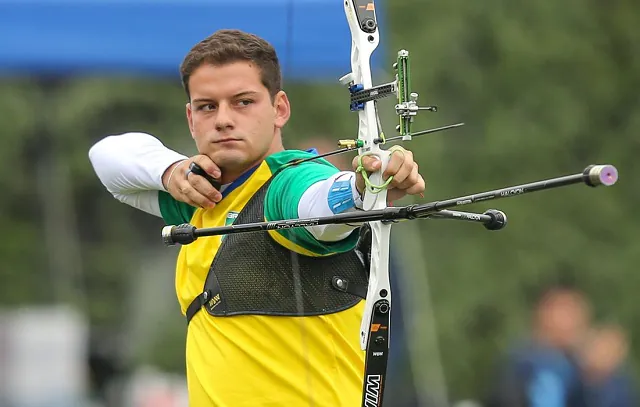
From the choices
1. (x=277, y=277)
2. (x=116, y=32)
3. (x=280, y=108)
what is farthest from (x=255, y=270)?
(x=116, y=32)

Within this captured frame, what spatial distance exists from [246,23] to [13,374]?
432cm

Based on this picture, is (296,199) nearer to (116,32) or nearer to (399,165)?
(399,165)

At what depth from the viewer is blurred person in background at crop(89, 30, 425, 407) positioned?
2936mm

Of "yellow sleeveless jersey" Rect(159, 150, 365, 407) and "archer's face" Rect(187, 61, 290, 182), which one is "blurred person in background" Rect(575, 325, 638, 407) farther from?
"archer's face" Rect(187, 61, 290, 182)

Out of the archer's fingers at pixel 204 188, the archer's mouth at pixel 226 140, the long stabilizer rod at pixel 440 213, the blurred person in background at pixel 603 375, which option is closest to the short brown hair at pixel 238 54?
the archer's mouth at pixel 226 140

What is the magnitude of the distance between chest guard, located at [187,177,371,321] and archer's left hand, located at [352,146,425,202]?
440 millimetres

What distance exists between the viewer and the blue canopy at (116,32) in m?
5.76

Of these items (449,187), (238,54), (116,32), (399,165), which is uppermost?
(116,32)

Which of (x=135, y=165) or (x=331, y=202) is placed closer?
(x=331, y=202)

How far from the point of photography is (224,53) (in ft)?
9.89

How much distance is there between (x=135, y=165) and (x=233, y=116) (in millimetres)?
464

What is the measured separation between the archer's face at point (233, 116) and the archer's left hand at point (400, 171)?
523mm

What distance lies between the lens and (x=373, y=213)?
2.46 m

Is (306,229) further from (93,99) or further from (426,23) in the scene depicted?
(93,99)
